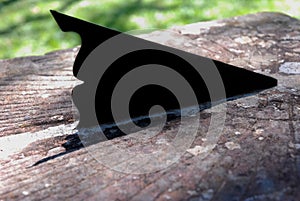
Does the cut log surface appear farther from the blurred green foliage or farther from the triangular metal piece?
the blurred green foliage

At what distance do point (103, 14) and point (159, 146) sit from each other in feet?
8.14

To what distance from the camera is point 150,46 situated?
1.51 meters

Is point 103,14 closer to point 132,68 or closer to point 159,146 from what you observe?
point 132,68

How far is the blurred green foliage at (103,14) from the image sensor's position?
3457mm

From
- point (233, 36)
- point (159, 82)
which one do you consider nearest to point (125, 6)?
point (233, 36)

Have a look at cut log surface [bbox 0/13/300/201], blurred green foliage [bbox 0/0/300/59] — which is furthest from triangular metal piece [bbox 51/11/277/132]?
blurred green foliage [bbox 0/0/300/59]

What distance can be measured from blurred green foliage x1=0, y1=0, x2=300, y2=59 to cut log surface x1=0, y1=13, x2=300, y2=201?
1.42 m

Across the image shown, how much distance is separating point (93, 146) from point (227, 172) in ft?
1.40

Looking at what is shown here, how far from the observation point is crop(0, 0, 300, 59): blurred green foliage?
3.46 m

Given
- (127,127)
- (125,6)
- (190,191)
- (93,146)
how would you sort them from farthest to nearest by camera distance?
(125,6) → (127,127) → (93,146) → (190,191)

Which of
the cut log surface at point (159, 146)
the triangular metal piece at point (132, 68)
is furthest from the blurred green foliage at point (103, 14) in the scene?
the triangular metal piece at point (132, 68)

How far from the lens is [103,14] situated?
3697mm

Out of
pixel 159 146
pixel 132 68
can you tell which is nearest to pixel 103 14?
pixel 132 68

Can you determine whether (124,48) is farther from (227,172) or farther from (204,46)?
(204,46)
